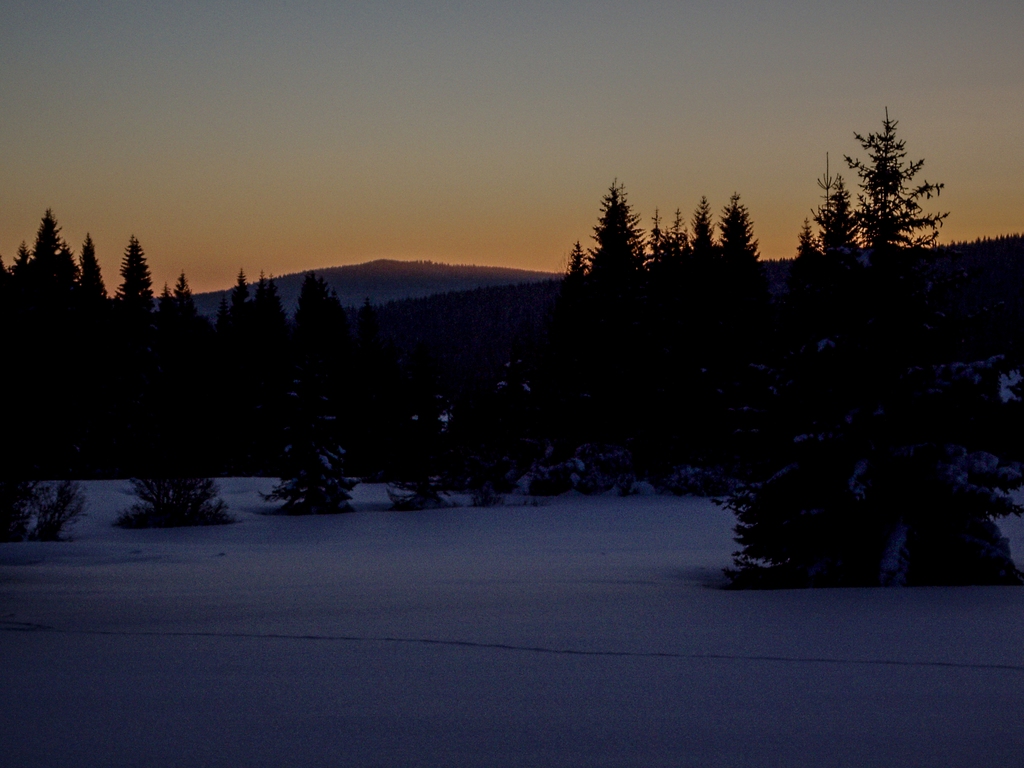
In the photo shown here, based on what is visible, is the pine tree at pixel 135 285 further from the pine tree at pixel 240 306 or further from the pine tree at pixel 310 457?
the pine tree at pixel 310 457

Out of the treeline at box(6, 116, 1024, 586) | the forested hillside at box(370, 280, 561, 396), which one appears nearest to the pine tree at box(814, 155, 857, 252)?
the treeline at box(6, 116, 1024, 586)

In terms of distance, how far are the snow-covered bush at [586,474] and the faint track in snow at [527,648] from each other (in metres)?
26.5

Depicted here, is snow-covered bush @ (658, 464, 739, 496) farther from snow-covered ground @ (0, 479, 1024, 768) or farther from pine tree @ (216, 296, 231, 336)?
pine tree @ (216, 296, 231, 336)

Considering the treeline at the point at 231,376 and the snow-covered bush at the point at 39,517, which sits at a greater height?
the treeline at the point at 231,376

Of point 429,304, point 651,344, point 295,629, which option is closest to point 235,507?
point 651,344

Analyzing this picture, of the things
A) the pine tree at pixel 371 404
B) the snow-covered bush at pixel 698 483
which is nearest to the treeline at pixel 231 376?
the pine tree at pixel 371 404

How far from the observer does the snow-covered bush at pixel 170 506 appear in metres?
22.0

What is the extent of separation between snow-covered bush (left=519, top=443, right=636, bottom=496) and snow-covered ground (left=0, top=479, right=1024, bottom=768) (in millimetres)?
22267

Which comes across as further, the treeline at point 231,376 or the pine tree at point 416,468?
the treeline at point 231,376

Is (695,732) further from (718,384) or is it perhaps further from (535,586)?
(718,384)

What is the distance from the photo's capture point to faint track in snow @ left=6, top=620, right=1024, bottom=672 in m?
5.31

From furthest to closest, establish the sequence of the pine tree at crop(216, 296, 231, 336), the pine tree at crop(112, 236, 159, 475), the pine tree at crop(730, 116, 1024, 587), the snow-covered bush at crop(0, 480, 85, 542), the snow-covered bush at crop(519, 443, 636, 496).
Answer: the pine tree at crop(216, 296, 231, 336)
the pine tree at crop(112, 236, 159, 475)
the snow-covered bush at crop(519, 443, 636, 496)
the snow-covered bush at crop(0, 480, 85, 542)
the pine tree at crop(730, 116, 1024, 587)

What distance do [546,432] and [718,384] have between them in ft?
23.8

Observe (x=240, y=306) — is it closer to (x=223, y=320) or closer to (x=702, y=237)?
(x=223, y=320)
